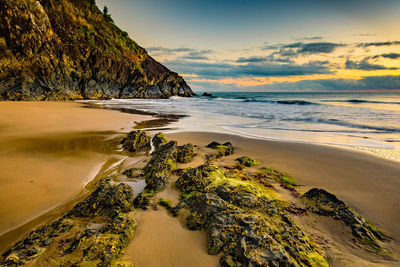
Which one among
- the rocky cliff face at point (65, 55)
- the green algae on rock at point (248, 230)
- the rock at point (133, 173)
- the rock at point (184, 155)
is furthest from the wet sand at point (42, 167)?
the rocky cliff face at point (65, 55)

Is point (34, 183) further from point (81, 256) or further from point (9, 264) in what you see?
point (81, 256)

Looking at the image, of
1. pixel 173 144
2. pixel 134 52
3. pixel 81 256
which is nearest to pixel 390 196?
pixel 173 144

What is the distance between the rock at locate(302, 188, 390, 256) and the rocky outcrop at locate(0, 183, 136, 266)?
263cm

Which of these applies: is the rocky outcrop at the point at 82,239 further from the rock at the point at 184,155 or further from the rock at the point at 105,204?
the rock at the point at 184,155

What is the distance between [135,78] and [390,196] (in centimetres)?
4310

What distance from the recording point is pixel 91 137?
6855 mm

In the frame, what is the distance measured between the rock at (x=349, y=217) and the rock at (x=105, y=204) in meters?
2.76

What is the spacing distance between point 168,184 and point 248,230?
1.86m

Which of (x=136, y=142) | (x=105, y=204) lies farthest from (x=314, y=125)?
(x=105, y=204)

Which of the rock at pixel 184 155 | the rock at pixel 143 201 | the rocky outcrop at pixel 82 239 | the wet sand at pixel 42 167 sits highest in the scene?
the rock at pixel 184 155

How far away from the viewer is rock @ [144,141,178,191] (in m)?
3.24

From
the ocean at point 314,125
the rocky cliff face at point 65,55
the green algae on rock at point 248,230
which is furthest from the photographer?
the rocky cliff face at point 65,55

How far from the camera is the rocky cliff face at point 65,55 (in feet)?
65.6

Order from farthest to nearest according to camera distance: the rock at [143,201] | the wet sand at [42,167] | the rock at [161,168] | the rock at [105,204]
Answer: the rock at [161,168], the wet sand at [42,167], the rock at [143,201], the rock at [105,204]
